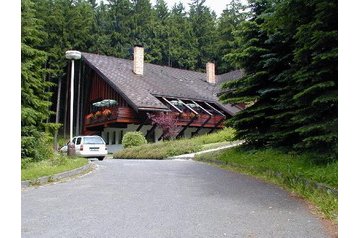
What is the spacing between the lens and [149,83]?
35.1m

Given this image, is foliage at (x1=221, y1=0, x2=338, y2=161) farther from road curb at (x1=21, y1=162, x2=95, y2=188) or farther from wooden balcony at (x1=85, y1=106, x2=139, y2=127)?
wooden balcony at (x1=85, y1=106, x2=139, y2=127)

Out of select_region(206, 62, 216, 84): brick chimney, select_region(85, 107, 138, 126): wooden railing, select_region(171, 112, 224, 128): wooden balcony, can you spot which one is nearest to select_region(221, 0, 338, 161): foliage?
select_region(85, 107, 138, 126): wooden railing

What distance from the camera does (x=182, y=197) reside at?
796 cm

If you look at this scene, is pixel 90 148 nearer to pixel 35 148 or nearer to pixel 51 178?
pixel 35 148

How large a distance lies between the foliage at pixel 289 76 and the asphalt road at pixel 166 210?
192cm

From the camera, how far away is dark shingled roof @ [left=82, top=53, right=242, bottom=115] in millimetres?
31094

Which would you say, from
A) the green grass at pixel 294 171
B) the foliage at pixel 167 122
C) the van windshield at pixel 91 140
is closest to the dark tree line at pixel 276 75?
the green grass at pixel 294 171

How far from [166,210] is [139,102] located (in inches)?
939

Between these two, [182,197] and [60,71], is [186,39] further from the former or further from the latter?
[182,197]

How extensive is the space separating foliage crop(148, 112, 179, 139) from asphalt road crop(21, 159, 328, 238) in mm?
18672

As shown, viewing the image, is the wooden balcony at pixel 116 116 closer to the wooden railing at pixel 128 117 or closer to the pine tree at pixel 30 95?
the wooden railing at pixel 128 117

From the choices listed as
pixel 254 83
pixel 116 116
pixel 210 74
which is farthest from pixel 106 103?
pixel 254 83
